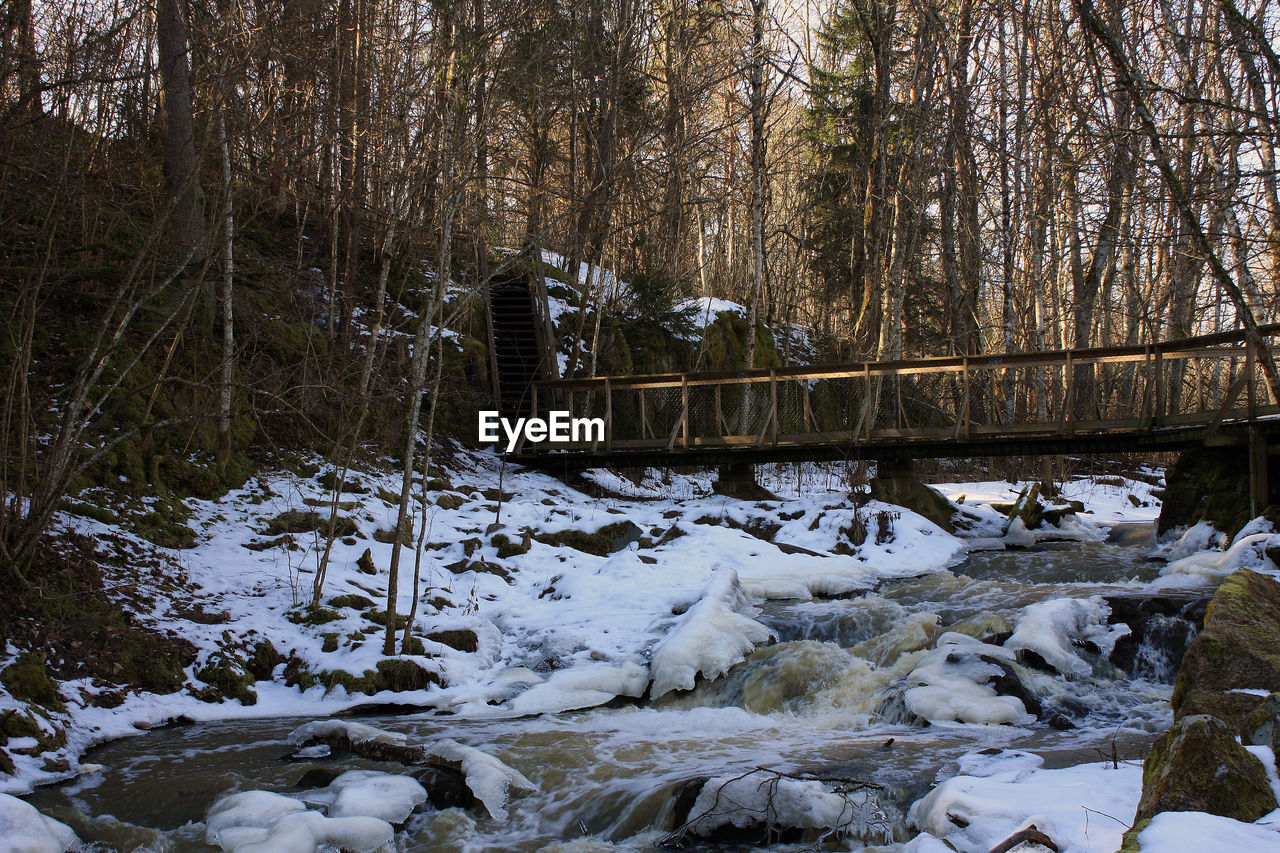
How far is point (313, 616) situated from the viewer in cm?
829

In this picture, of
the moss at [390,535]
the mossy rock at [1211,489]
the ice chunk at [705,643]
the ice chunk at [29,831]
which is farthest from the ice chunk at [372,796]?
the mossy rock at [1211,489]

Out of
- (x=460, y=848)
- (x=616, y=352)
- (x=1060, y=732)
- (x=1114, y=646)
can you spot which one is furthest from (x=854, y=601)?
(x=616, y=352)

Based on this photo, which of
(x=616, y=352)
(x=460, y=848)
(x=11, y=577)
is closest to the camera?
(x=460, y=848)

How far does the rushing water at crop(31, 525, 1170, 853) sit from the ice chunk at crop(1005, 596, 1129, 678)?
0.70 feet

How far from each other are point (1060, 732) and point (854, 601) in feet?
12.2

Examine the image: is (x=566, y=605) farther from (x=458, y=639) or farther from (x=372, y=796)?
(x=372, y=796)

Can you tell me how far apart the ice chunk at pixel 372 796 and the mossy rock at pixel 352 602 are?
3253 millimetres

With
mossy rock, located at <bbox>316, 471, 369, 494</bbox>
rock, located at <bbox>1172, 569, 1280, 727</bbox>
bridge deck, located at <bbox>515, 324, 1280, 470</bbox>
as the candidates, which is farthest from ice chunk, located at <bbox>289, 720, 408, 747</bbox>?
bridge deck, located at <bbox>515, 324, 1280, 470</bbox>

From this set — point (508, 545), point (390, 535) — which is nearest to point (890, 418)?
point (508, 545)

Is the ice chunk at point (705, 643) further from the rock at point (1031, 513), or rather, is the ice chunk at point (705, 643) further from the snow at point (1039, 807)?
the rock at point (1031, 513)

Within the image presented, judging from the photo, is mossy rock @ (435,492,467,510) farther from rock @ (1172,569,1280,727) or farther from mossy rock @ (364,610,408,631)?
rock @ (1172,569,1280,727)

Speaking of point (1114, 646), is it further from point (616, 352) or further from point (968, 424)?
point (616, 352)

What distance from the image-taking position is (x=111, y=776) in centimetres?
559

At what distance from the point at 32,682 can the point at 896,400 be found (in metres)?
13.1
